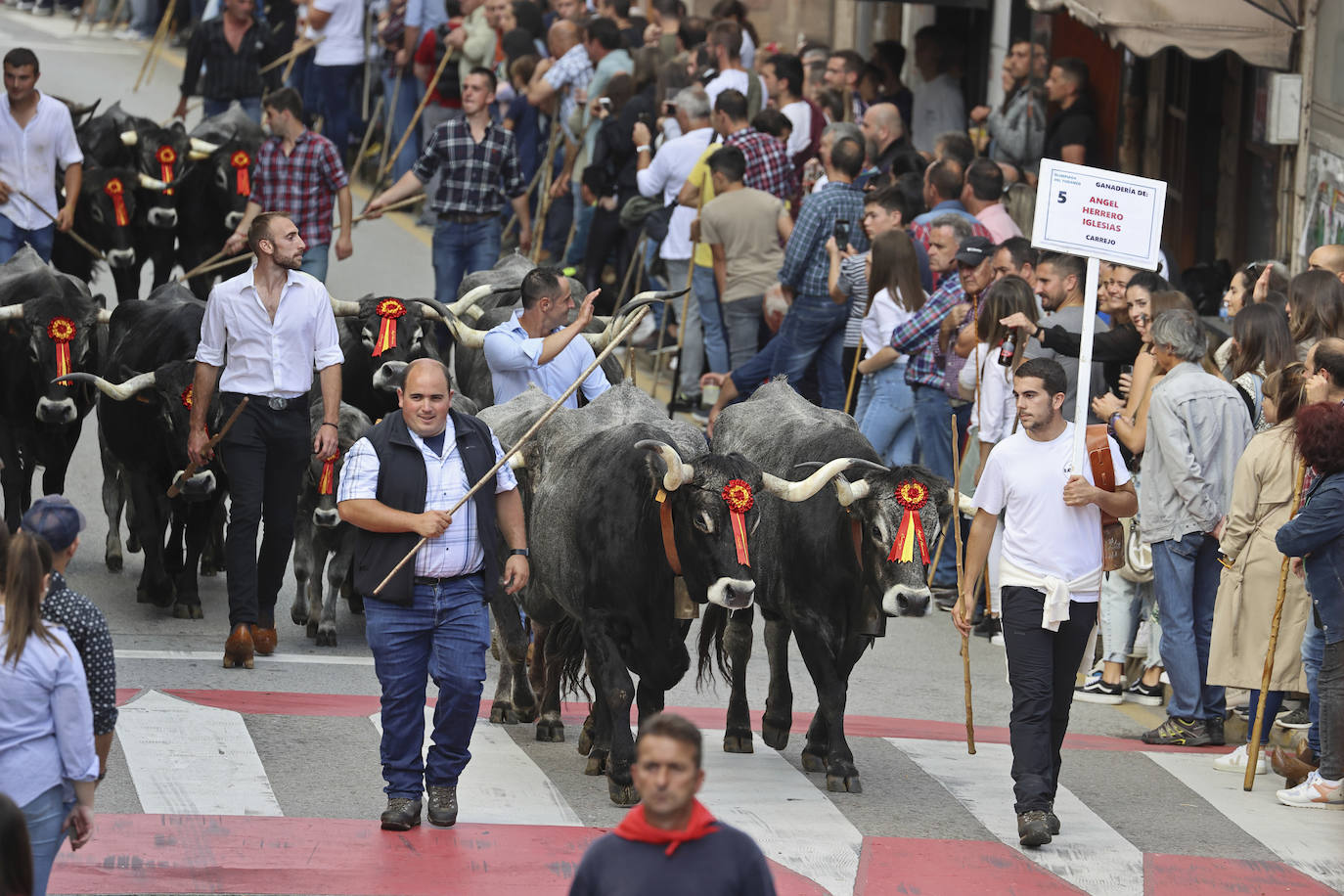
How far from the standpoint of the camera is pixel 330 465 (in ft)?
37.6

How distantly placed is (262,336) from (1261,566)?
5011mm

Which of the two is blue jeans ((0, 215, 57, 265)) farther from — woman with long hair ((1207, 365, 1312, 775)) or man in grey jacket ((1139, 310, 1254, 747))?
woman with long hair ((1207, 365, 1312, 775))

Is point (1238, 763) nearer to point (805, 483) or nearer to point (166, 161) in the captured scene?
point (805, 483)

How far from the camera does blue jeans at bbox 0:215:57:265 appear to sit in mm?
14680

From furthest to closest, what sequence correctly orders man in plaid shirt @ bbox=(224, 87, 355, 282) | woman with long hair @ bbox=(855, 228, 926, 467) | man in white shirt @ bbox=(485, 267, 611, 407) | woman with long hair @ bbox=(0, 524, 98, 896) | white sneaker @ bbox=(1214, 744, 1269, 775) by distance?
man in plaid shirt @ bbox=(224, 87, 355, 282)
woman with long hair @ bbox=(855, 228, 926, 467)
man in white shirt @ bbox=(485, 267, 611, 407)
white sneaker @ bbox=(1214, 744, 1269, 775)
woman with long hair @ bbox=(0, 524, 98, 896)

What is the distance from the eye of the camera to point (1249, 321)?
10148 mm

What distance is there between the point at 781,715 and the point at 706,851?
492 cm

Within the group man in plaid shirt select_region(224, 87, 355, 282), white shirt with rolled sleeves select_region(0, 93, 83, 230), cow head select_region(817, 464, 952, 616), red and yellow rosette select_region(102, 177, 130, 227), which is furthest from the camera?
red and yellow rosette select_region(102, 177, 130, 227)

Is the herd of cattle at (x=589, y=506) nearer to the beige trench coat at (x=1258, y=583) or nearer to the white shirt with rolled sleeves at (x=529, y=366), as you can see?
the white shirt with rolled sleeves at (x=529, y=366)

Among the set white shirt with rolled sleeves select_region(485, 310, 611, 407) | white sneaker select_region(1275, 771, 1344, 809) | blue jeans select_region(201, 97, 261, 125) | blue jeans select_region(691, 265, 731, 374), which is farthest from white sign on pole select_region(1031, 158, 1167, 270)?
blue jeans select_region(201, 97, 261, 125)

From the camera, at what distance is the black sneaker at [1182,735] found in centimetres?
1045

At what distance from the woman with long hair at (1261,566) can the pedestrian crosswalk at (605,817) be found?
0.57m

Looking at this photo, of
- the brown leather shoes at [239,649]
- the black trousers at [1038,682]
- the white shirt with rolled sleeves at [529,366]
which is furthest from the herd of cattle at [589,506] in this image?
the brown leather shoes at [239,649]

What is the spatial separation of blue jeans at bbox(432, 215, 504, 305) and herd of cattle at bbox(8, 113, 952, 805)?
2.24 meters
